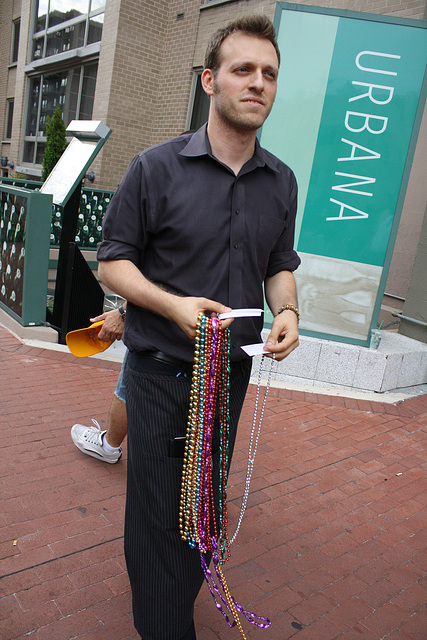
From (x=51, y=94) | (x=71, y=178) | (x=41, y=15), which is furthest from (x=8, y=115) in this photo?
(x=71, y=178)

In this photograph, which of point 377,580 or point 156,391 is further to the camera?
point 377,580

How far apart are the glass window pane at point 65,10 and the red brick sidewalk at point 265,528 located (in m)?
12.8

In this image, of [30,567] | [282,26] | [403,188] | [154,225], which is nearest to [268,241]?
[154,225]

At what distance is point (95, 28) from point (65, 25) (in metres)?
2.27

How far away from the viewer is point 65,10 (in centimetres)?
1511

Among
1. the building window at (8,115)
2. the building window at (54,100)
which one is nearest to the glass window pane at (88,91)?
the building window at (54,100)

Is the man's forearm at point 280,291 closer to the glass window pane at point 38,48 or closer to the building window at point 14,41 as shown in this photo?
the glass window pane at point 38,48

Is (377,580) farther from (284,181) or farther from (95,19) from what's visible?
(95,19)

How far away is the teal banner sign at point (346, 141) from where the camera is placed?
5129 mm

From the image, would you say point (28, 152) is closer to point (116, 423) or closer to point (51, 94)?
point (51, 94)

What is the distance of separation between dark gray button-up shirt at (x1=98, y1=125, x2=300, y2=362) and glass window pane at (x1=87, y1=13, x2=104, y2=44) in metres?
13.3

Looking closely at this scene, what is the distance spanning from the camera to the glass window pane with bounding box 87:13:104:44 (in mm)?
13211

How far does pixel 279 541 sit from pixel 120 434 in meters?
1.10

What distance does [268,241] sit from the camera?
198 cm
